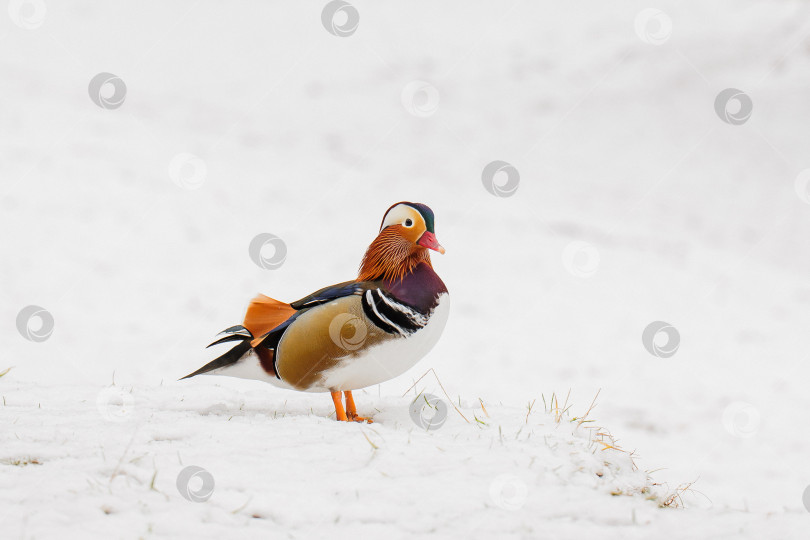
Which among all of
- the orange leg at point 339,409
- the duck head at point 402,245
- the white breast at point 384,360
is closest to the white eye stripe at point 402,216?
the duck head at point 402,245

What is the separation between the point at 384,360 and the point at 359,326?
0.21 meters

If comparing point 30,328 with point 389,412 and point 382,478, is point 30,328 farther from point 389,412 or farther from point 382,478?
point 382,478

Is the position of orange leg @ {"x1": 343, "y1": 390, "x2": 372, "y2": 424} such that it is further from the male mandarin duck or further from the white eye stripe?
the white eye stripe

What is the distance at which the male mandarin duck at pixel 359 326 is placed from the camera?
3652mm

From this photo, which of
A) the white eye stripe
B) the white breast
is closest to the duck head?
the white eye stripe

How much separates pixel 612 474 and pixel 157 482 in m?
1.96

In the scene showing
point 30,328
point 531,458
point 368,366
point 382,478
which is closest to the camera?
point 382,478

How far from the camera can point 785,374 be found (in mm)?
8227

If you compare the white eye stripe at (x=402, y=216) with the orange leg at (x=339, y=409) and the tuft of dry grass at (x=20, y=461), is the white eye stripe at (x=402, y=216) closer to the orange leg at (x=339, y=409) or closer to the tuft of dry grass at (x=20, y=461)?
the orange leg at (x=339, y=409)

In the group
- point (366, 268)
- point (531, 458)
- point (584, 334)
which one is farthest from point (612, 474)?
point (584, 334)

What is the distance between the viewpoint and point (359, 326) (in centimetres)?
363

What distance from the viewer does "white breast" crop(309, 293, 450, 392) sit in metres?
3.65

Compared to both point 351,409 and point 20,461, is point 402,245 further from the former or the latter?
point 20,461

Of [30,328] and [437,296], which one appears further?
[30,328]
